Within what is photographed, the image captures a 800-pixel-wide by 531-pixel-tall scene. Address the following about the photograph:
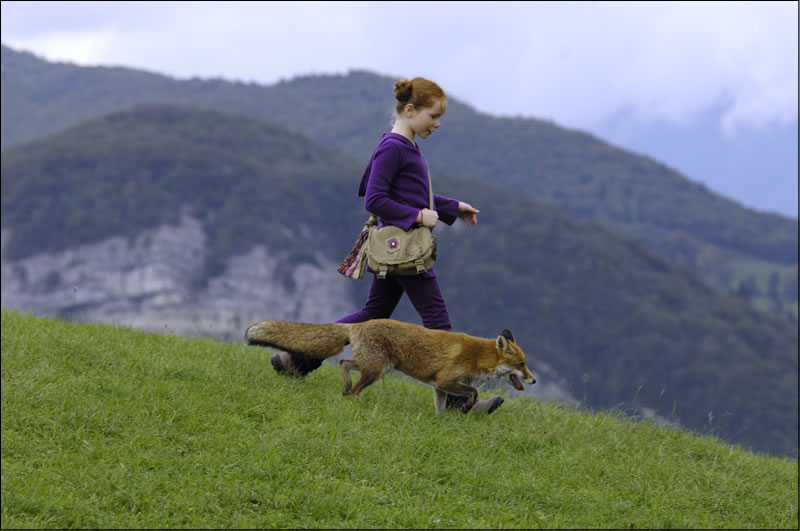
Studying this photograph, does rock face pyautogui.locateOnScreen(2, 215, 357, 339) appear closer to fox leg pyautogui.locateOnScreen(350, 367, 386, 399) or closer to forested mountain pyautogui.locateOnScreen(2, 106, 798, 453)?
forested mountain pyautogui.locateOnScreen(2, 106, 798, 453)

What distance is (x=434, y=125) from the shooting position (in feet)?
22.9

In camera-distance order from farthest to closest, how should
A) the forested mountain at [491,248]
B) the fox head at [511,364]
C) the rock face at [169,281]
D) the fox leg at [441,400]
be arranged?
1. the rock face at [169,281]
2. the forested mountain at [491,248]
3. the fox leg at [441,400]
4. the fox head at [511,364]

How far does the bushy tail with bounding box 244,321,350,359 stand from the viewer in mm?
6906

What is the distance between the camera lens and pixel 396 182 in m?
7.03

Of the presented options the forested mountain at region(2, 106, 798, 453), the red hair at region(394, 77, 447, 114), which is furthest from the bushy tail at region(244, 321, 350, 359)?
the forested mountain at region(2, 106, 798, 453)

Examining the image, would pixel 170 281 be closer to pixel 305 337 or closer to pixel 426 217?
pixel 305 337

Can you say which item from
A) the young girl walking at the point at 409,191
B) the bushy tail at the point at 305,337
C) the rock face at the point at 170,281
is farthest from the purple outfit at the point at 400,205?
the rock face at the point at 170,281

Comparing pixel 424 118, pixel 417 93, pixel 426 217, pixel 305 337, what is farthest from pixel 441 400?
pixel 417 93

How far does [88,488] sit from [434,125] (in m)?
3.72

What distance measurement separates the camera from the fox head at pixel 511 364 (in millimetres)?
6845

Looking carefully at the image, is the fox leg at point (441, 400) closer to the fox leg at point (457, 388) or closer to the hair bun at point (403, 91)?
the fox leg at point (457, 388)

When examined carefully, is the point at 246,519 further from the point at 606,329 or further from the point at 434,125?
the point at 606,329

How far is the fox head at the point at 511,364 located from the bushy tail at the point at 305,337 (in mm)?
1200

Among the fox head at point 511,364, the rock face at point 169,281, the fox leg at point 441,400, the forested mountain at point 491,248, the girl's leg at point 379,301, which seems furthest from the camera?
the rock face at point 169,281
